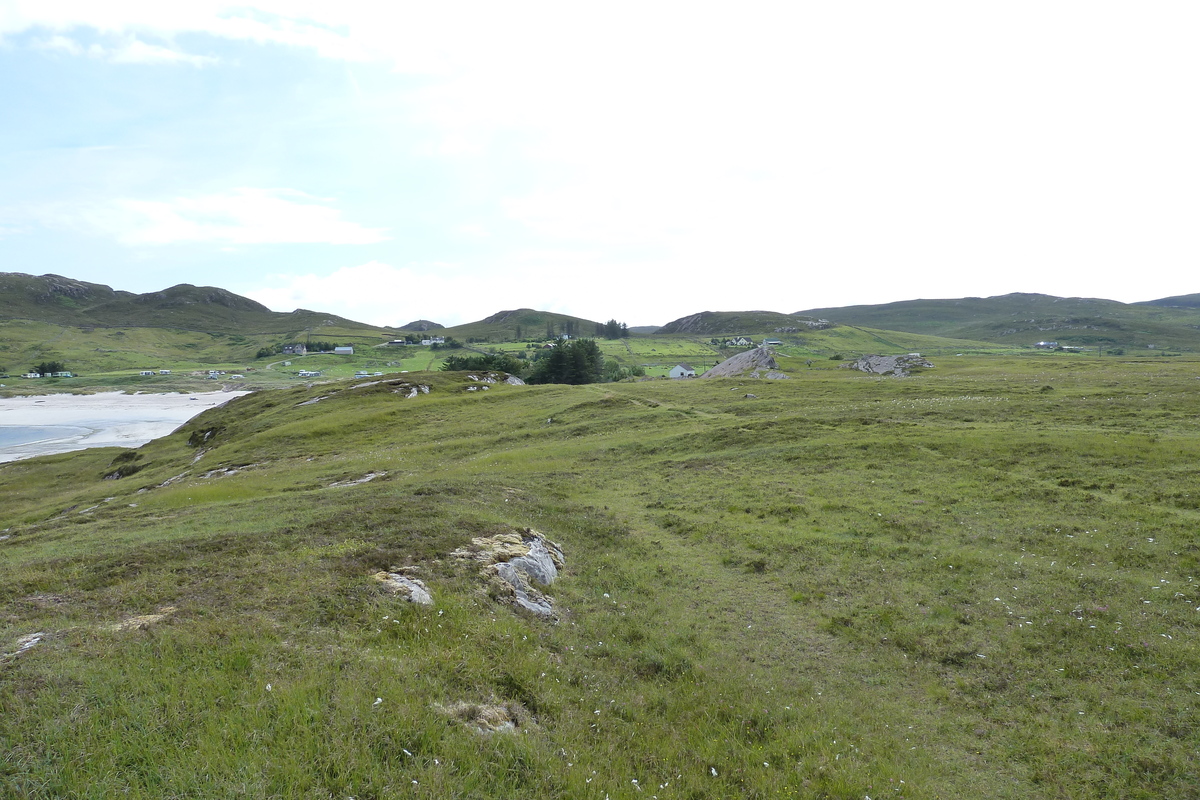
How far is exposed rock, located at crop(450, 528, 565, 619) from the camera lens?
58.6ft

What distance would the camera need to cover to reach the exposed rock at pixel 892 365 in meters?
114

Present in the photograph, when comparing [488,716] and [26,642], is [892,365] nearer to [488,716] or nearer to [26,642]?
[488,716]

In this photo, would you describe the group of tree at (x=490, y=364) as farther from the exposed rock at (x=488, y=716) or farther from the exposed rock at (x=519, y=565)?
the exposed rock at (x=488, y=716)

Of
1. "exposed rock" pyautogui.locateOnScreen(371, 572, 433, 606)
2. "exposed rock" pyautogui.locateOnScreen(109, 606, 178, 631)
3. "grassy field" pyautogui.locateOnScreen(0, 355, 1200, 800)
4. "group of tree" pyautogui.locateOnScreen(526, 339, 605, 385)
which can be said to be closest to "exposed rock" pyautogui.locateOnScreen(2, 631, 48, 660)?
"grassy field" pyautogui.locateOnScreen(0, 355, 1200, 800)

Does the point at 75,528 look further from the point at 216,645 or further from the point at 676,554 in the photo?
the point at 676,554

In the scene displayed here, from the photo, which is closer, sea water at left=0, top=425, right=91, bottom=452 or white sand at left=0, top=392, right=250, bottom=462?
white sand at left=0, top=392, right=250, bottom=462

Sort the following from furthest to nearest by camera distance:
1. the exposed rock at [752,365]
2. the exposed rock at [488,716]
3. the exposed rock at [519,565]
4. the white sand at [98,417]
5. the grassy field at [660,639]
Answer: the exposed rock at [752,365] → the white sand at [98,417] → the exposed rock at [519,565] → the exposed rock at [488,716] → the grassy field at [660,639]

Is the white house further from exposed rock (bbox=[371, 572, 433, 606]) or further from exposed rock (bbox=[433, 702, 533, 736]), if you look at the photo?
exposed rock (bbox=[433, 702, 533, 736])

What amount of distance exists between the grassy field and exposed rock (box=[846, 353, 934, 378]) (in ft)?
272

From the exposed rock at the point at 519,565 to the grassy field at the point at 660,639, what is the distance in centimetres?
76

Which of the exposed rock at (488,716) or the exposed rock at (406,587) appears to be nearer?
the exposed rock at (488,716)

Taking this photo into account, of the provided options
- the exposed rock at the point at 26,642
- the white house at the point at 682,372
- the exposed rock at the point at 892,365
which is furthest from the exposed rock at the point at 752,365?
the exposed rock at the point at 26,642

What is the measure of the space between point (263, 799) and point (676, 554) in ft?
61.9

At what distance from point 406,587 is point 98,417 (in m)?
193
